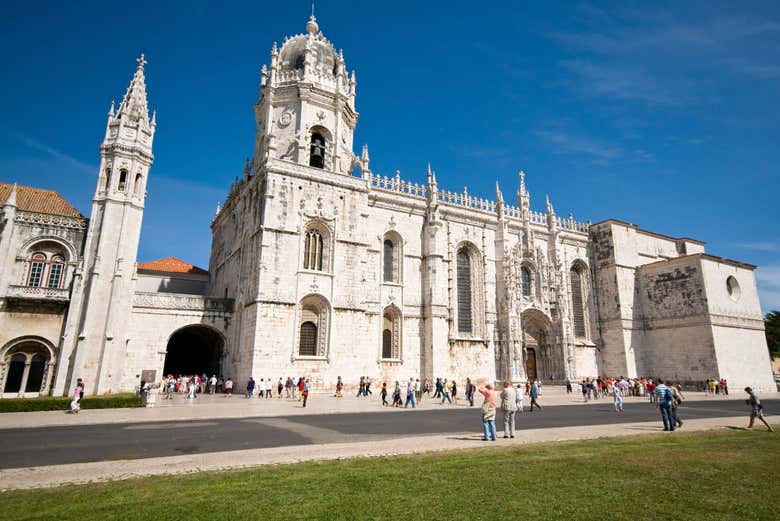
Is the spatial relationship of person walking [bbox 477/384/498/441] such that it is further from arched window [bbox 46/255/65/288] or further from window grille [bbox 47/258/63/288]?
window grille [bbox 47/258/63/288]

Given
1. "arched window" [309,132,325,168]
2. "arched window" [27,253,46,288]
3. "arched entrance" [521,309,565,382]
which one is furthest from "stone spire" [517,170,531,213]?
"arched window" [27,253,46,288]

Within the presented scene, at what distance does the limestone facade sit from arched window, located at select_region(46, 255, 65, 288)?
147 mm

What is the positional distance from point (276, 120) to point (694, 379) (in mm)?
40094

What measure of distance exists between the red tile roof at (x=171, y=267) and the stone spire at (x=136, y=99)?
13.8 meters

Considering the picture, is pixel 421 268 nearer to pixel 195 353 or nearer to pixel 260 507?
pixel 195 353

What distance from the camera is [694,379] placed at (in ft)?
123

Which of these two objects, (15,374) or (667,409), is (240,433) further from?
(15,374)

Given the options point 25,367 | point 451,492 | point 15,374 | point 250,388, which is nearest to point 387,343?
point 250,388

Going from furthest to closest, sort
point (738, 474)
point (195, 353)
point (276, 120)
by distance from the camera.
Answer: point (195, 353)
point (276, 120)
point (738, 474)

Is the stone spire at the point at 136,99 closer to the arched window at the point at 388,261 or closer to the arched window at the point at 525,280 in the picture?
the arched window at the point at 388,261

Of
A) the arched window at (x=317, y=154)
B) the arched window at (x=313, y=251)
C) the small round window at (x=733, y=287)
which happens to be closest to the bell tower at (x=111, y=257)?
the arched window at (x=313, y=251)

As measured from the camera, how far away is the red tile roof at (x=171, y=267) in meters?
39.3

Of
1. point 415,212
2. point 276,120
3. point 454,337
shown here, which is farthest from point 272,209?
point 454,337

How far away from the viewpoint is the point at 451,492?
6.60 meters
